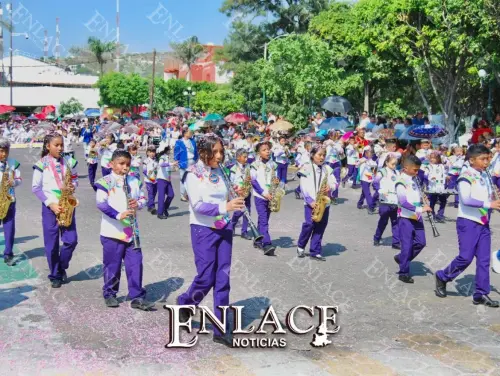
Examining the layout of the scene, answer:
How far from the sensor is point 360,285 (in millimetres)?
8023

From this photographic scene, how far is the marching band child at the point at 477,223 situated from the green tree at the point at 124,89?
201ft

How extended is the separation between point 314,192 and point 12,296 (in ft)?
13.8

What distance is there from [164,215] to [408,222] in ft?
20.2

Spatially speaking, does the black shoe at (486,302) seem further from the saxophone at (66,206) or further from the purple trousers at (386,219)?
the saxophone at (66,206)

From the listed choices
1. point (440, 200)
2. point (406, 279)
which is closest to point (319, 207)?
point (406, 279)

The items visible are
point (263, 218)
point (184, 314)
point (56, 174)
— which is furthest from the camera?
point (263, 218)

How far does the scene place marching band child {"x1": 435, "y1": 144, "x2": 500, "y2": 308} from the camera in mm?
7086

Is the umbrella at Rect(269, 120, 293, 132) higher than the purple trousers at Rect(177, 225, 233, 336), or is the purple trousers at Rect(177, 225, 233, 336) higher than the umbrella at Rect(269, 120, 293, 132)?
the umbrella at Rect(269, 120, 293, 132)

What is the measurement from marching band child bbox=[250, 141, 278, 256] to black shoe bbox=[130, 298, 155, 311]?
337cm

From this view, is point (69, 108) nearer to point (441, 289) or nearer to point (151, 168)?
point (151, 168)

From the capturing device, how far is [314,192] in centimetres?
932

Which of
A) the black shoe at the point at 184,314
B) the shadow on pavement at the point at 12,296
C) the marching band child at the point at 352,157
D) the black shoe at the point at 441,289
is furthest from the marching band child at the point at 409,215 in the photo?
the marching band child at the point at 352,157

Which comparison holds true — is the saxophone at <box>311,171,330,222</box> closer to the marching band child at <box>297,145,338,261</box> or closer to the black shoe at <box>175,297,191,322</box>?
the marching band child at <box>297,145,338,261</box>

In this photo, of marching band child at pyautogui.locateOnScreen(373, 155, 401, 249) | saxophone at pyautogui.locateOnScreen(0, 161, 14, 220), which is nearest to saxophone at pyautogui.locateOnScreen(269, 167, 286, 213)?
marching band child at pyautogui.locateOnScreen(373, 155, 401, 249)
